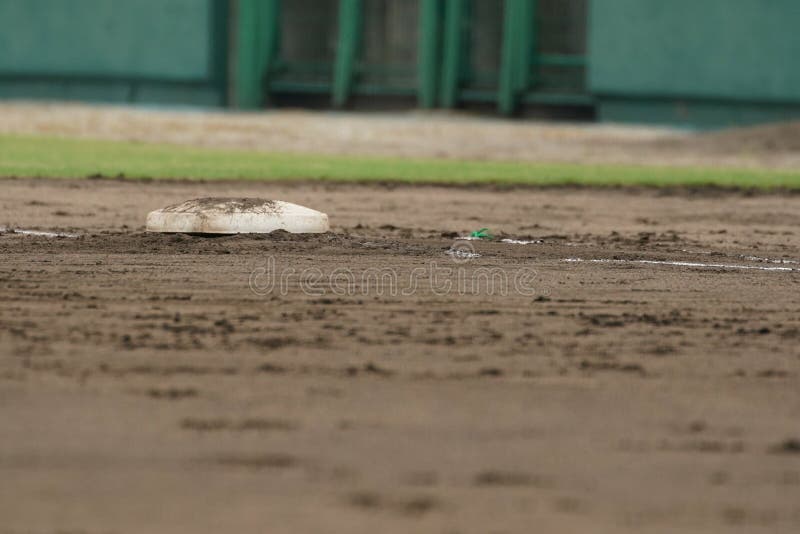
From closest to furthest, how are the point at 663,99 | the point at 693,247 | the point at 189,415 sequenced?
1. the point at 189,415
2. the point at 693,247
3. the point at 663,99

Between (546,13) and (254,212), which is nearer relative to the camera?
(254,212)

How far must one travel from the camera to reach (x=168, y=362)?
4664mm

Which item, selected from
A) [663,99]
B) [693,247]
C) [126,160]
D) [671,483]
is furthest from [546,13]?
[671,483]

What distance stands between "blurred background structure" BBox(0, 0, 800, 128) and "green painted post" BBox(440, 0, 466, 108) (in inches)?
1.0

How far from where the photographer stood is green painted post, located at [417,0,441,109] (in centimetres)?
2225

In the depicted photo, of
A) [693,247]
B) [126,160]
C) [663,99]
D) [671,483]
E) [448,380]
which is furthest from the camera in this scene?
[663,99]

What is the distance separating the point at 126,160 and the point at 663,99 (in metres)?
9.89

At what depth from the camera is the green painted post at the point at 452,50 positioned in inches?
870

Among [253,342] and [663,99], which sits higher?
[663,99]

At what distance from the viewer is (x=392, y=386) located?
14.4 feet

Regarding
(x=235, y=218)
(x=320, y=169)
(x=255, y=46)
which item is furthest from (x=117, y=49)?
(x=235, y=218)

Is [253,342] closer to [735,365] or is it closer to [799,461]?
[735,365]

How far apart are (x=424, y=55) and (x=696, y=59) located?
4.13m

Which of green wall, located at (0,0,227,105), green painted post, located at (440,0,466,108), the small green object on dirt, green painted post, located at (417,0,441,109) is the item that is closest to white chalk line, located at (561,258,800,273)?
the small green object on dirt
